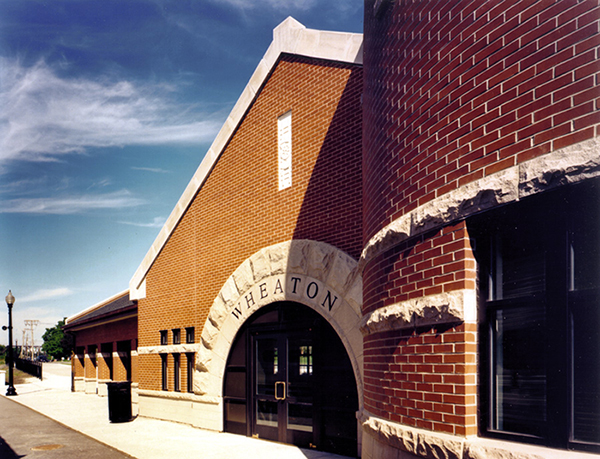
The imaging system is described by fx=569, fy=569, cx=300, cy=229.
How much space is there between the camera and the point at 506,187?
401 cm

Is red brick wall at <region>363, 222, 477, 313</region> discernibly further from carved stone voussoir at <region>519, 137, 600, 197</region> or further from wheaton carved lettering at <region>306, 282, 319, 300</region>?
wheaton carved lettering at <region>306, 282, 319, 300</region>

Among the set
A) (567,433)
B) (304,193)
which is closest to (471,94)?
(567,433)

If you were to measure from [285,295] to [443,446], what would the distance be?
6.80m

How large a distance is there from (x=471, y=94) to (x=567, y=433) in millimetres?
2555

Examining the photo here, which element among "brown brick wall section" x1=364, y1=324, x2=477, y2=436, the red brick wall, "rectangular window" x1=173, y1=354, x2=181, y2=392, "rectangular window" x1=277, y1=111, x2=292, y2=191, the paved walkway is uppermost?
"rectangular window" x1=277, y1=111, x2=292, y2=191

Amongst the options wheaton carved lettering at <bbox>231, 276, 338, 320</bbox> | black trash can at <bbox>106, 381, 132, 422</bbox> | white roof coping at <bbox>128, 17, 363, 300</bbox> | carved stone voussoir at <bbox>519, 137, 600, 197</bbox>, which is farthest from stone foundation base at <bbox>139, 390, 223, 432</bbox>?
carved stone voussoir at <bbox>519, 137, 600, 197</bbox>

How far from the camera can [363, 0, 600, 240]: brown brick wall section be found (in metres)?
3.54

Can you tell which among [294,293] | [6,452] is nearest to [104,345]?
[6,452]

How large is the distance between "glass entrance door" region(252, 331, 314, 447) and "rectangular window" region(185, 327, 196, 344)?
248 cm

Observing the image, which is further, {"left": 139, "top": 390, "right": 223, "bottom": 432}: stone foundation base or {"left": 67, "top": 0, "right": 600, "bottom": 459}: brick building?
{"left": 139, "top": 390, "right": 223, "bottom": 432}: stone foundation base

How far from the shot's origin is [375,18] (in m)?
6.78

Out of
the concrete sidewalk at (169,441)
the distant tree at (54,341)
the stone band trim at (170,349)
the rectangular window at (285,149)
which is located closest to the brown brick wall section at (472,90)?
the rectangular window at (285,149)

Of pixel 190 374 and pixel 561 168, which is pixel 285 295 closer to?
pixel 190 374

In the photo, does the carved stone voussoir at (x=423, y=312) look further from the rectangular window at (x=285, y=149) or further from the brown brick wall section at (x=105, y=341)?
the brown brick wall section at (x=105, y=341)
